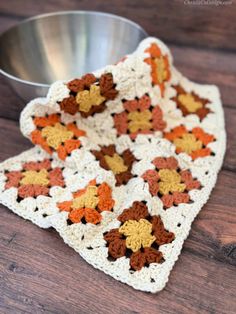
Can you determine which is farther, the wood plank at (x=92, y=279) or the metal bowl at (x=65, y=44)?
the metal bowl at (x=65, y=44)

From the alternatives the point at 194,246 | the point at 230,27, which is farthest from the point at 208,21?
the point at 194,246

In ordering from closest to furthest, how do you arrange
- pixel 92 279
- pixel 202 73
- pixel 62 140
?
pixel 92 279 < pixel 62 140 < pixel 202 73

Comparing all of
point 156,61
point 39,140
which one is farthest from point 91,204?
point 156,61

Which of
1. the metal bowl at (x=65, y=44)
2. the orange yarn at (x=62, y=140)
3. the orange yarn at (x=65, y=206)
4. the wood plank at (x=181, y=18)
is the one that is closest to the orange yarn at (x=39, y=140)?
the orange yarn at (x=62, y=140)

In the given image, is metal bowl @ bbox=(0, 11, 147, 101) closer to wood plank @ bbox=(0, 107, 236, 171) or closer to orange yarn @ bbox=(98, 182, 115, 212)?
wood plank @ bbox=(0, 107, 236, 171)

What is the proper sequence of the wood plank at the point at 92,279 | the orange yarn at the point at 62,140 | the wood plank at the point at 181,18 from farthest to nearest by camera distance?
the wood plank at the point at 181,18 → the orange yarn at the point at 62,140 → the wood plank at the point at 92,279

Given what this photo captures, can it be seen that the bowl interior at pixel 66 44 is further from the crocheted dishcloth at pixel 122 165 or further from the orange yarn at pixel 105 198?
the orange yarn at pixel 105 198

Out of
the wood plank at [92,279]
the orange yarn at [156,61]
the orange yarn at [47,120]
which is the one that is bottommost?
the wood plank at [92,279]

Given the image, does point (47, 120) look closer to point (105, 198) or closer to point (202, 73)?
point (105, 198)
